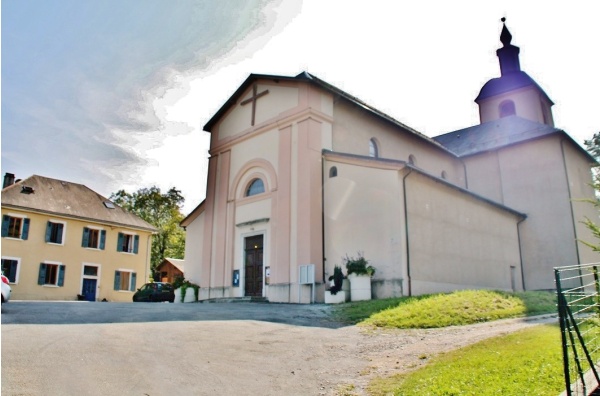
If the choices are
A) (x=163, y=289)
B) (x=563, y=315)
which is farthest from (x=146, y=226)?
(x=563, y=315)

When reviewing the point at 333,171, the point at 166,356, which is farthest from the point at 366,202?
the point at 166,356

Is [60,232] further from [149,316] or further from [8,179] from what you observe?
[149,316]

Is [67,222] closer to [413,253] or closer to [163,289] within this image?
[163,289]

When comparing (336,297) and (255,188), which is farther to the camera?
(255,188)

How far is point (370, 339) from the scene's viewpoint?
959 centimetres

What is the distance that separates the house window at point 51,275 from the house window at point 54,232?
1690mm

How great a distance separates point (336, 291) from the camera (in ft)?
55.2

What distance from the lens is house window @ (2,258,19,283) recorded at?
95.3ft

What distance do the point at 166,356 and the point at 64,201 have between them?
102 feet

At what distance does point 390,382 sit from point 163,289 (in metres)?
21.7

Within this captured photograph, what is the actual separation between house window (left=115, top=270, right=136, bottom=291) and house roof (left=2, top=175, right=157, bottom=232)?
11.8ft

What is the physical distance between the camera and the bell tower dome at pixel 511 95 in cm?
3372

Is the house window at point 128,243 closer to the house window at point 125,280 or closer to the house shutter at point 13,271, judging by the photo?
the house window at point 125,280

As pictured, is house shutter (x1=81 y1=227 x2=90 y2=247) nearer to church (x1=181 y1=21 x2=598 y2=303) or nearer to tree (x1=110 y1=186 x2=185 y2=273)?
church (x1=181 y1=21 x2=598 y2=303)
